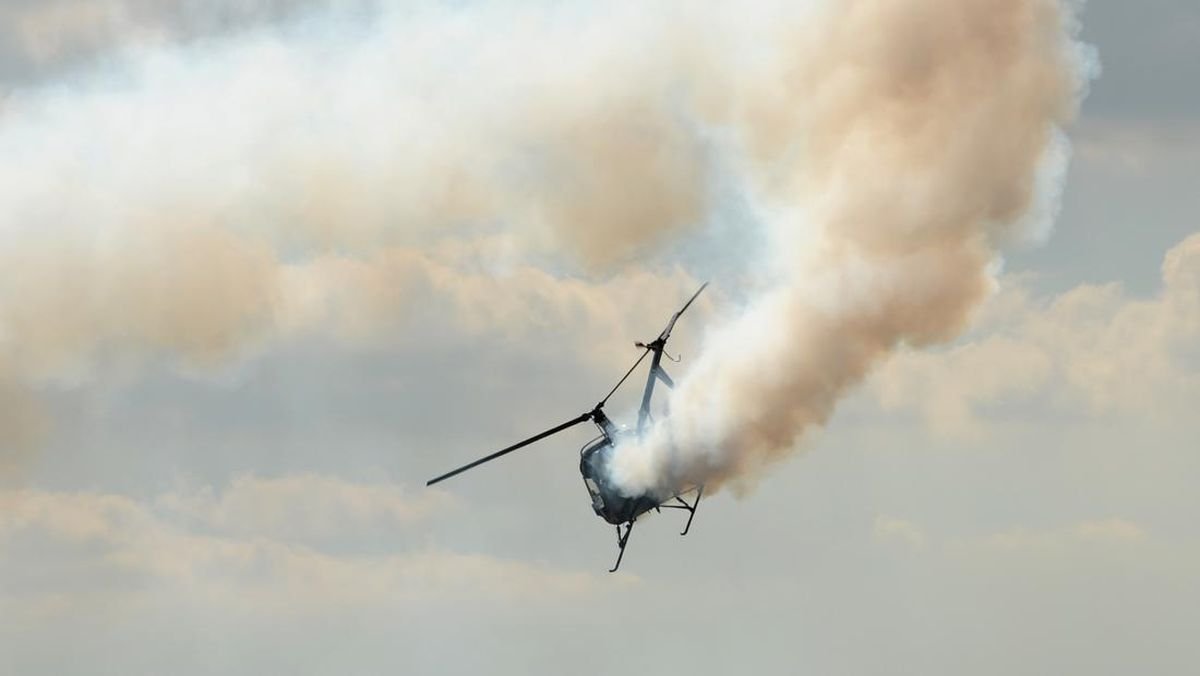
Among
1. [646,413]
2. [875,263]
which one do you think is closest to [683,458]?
[646,413]

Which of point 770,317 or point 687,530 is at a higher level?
point 770,317

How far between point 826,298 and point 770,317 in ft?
10.5

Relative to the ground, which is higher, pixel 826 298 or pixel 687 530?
pixel 826 298

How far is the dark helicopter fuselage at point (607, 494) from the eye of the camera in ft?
433

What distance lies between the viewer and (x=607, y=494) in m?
132

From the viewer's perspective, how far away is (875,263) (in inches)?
5005

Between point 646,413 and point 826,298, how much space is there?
1102cm

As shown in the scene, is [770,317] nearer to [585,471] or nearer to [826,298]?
[826,298]

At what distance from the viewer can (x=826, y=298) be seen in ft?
421

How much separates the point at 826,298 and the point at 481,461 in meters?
19.0

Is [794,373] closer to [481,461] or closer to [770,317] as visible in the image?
[770,317]

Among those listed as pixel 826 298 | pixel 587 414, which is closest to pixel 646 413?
pixel 587 414

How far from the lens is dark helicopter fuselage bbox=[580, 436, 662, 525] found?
132125 millimetres

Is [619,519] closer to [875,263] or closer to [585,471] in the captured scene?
A: [585,471]
